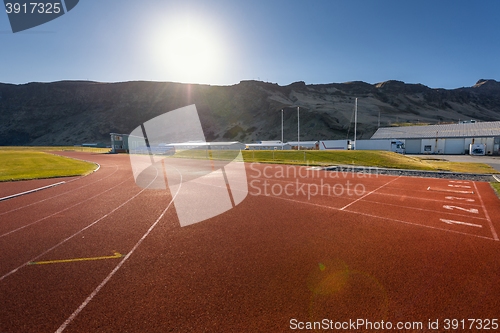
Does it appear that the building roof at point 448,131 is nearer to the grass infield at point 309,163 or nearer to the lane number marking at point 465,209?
the grass infield at point 309,163

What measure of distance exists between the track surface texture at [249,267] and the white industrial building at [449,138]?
53.9 meters

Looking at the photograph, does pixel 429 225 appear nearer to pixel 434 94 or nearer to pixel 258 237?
pixel 258 237

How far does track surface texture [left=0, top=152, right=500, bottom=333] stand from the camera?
4.29m

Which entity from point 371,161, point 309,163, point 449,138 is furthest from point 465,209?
point 449,138

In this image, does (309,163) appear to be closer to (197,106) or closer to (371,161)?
(371,161)

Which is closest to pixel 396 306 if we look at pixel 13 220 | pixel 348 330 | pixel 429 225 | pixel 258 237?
pixel 348 330

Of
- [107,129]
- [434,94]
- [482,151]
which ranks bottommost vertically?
[482,151]

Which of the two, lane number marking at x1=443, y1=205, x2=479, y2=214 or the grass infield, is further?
the grass infield

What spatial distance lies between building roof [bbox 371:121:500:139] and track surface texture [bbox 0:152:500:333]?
58023mm

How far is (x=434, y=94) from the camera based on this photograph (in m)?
168

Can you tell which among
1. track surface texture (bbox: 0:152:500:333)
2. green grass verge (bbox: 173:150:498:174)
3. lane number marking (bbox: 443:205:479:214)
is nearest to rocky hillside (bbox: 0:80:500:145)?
green grass verge (bbox: 173:150:498:174)

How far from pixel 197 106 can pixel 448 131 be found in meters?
122

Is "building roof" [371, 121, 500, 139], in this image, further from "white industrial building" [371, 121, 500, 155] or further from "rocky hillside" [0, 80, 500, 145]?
"rocky hillside" [0, 80, 500, 145]

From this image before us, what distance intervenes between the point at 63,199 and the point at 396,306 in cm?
1639
